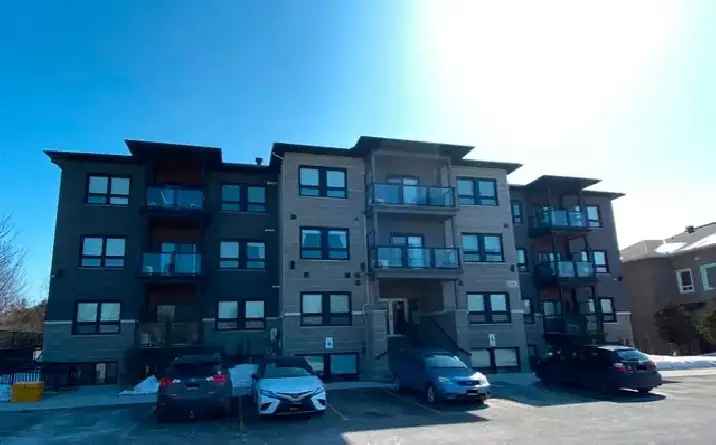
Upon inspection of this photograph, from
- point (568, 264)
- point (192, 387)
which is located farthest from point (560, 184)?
point (192, 387)

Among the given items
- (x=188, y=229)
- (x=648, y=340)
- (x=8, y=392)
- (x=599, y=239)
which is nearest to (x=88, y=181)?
(x=188, y=229)

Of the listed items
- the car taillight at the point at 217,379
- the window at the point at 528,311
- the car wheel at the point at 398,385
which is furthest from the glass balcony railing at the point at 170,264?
the window at the point at 528,311

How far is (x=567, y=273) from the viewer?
26328 mm

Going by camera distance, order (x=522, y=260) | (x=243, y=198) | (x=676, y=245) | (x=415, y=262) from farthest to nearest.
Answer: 1. (x=676, y=245)
2. (x=522, y=260)
3. (x=243, y=198)
4. (x=415, y=262)

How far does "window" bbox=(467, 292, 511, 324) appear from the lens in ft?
78.8

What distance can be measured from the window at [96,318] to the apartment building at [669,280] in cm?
3175

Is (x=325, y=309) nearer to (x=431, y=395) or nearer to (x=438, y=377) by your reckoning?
(x=431, y=395)

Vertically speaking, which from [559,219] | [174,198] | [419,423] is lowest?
[419,423]

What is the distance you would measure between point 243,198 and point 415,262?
29.4 ft

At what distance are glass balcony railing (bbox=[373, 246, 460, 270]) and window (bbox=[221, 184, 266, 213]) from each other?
253 inches

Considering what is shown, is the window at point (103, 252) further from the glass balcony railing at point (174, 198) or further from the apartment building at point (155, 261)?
the glass balcony railing at point (174, 198)

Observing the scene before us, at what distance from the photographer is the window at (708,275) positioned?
3191cm

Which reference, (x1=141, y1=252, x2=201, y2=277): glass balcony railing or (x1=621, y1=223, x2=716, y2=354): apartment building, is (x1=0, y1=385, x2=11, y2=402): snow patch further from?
(x1=621, y1=223, x2=716, y2=354): apartment building

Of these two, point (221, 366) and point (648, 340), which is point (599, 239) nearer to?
point (648, 340)
